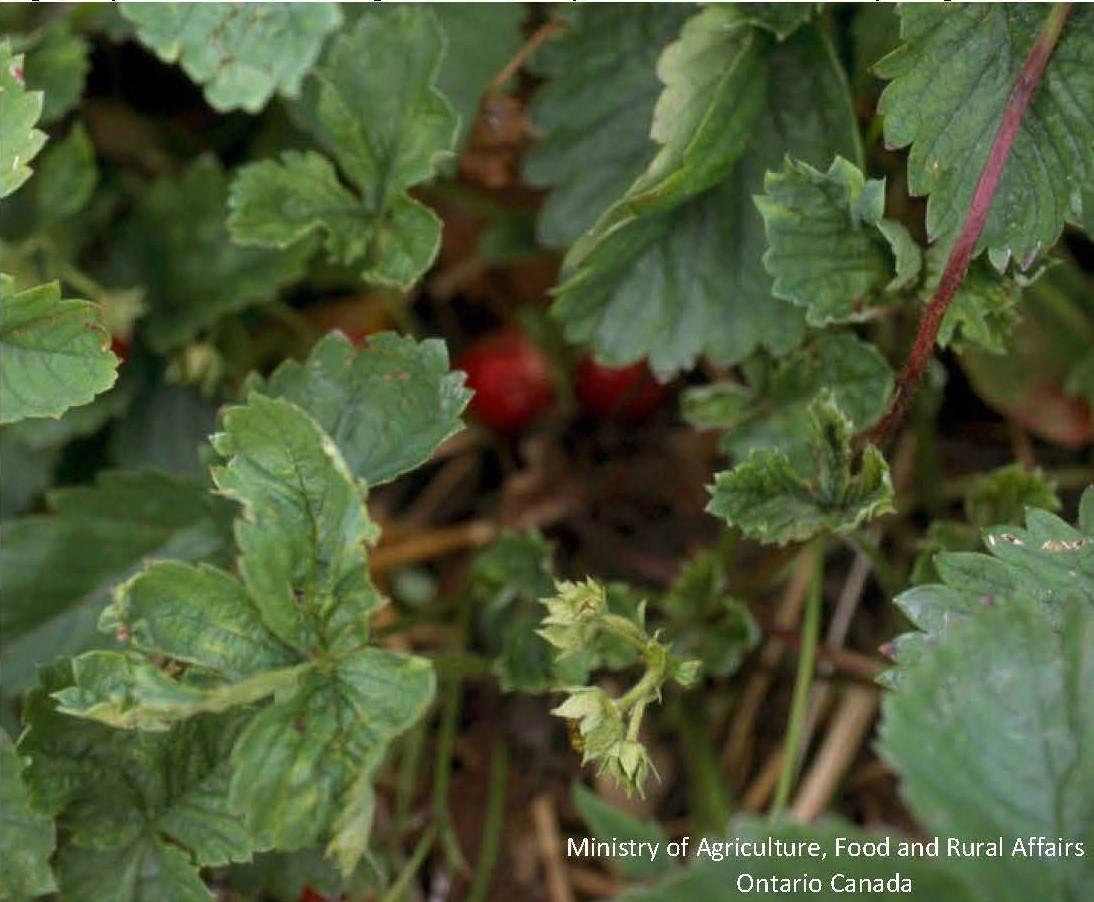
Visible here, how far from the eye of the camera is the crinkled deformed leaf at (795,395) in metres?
1.46

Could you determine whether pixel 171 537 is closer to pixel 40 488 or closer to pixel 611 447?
pixel 40 488

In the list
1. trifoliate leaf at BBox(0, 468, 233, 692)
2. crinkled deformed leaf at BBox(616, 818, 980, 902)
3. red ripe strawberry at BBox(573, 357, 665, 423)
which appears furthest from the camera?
red ripe strawberry at BBox(573, 357, 665, 423)

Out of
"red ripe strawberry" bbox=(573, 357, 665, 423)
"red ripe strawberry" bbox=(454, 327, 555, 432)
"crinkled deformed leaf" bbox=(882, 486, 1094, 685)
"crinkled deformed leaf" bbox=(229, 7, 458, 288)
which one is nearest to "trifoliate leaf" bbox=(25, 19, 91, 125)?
"crinkled deformed leaf" bbox=(229, 7, 458, 288)

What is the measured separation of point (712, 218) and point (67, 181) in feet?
2.53

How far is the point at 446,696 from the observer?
185cm

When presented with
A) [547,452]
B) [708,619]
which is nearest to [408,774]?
[708,619]

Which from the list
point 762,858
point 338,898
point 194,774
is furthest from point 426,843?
point 762,858

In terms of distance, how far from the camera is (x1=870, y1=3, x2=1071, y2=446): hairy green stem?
1.31 metres

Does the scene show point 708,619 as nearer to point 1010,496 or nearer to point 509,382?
point 1010,496

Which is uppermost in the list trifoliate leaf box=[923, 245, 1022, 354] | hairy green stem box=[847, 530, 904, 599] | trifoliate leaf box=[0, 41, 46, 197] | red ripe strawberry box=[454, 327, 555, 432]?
trifoliate leaf box=[0, 41, 46, 197]

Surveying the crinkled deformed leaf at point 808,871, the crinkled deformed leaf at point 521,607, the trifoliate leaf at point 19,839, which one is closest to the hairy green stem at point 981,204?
the crinkled deformed leaf at point 521,607

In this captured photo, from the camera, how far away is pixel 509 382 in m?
2.05

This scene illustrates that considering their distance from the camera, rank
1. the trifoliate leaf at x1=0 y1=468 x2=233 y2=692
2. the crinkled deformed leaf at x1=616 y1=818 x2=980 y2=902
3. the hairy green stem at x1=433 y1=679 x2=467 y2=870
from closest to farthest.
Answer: the crinkled deformed leaf at x1=616 y1=818 x2=980 y2=902, the trifoliate leaf at x1=0 y1=468 x2=233 y2=692, the hairy green stem at x1=433 y1=679 x2=467 y2=870

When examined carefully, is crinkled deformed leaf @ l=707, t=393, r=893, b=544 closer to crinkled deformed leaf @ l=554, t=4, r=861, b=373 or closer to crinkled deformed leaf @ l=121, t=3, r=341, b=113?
crinkled deformed leaf @ l=554, t=4, r=861, b=373
